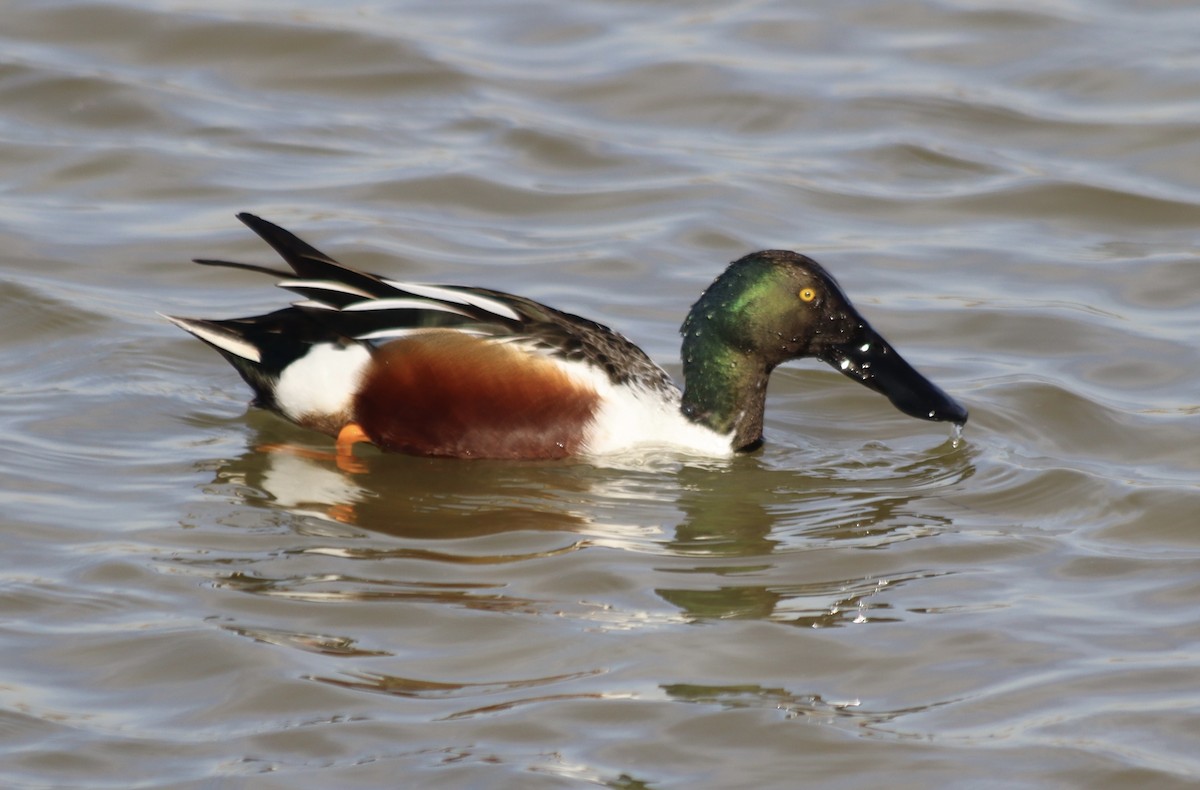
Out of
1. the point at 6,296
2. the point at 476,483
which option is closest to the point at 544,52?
the point at 6,296

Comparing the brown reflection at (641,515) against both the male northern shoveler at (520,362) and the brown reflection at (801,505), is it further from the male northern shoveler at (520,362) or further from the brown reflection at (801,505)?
the male northern shoveler at (520,362)

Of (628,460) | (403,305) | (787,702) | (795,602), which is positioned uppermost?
(403,305)

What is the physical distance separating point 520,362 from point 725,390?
0.81 meters

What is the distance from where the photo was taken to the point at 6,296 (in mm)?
8094

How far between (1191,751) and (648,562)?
179 cm

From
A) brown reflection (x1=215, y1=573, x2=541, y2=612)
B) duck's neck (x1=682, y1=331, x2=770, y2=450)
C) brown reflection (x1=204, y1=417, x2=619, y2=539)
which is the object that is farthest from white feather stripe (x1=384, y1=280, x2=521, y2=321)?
brown reflection (x1=215, y1=573, x2=541, y2=612)

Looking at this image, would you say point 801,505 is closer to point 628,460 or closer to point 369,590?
point 628,460

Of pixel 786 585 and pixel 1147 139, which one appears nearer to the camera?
pixel 786 585

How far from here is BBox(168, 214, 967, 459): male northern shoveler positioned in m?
6.80

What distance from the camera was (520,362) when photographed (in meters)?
6.77

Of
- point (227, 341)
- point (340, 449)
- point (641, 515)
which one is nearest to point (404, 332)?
point (340, 449)

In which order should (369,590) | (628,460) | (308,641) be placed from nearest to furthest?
(308,641), (369,590), (628,460)

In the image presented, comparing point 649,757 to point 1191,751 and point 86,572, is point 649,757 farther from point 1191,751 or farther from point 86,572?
point 86,572

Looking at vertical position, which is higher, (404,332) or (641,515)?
(404,332)
